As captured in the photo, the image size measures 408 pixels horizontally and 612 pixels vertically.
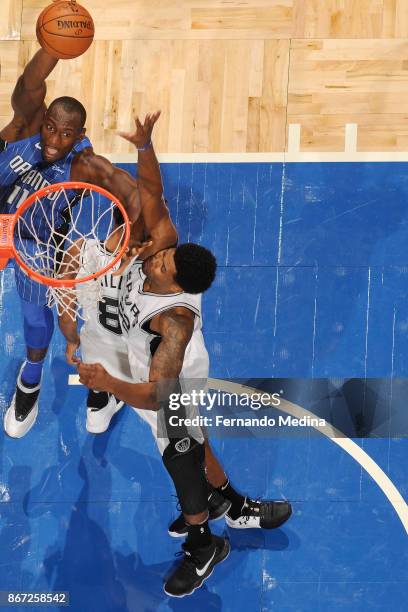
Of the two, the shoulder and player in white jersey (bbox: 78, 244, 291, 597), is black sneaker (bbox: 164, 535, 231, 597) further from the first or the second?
the shoulder

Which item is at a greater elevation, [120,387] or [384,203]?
[384,203]

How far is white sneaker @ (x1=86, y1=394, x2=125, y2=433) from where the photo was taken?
6102 mm

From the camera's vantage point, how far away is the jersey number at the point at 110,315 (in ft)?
19.4

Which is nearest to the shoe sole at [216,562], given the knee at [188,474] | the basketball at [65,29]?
the knee at [188,474]

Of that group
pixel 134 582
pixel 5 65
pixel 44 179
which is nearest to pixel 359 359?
pixel 134 582

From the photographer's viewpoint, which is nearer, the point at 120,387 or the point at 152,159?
the point at 120,387

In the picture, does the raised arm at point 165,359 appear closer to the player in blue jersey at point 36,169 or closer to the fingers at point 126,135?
the player in blue jersey at point 36,169

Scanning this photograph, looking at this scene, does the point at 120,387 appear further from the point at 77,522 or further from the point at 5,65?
the point at 5,65

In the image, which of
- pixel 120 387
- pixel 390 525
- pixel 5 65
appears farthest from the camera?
pixel 5 65

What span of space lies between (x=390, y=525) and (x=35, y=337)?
9.33 feet

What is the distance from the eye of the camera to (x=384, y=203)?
6.25 metres

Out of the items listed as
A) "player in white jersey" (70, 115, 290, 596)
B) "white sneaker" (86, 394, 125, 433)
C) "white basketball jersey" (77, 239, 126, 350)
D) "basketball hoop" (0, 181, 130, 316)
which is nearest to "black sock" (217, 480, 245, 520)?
"player in white jersey" (70, 115, 290, 596)

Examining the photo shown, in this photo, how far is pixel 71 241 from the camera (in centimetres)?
590

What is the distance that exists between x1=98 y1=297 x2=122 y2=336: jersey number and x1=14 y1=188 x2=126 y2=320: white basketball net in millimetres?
61
